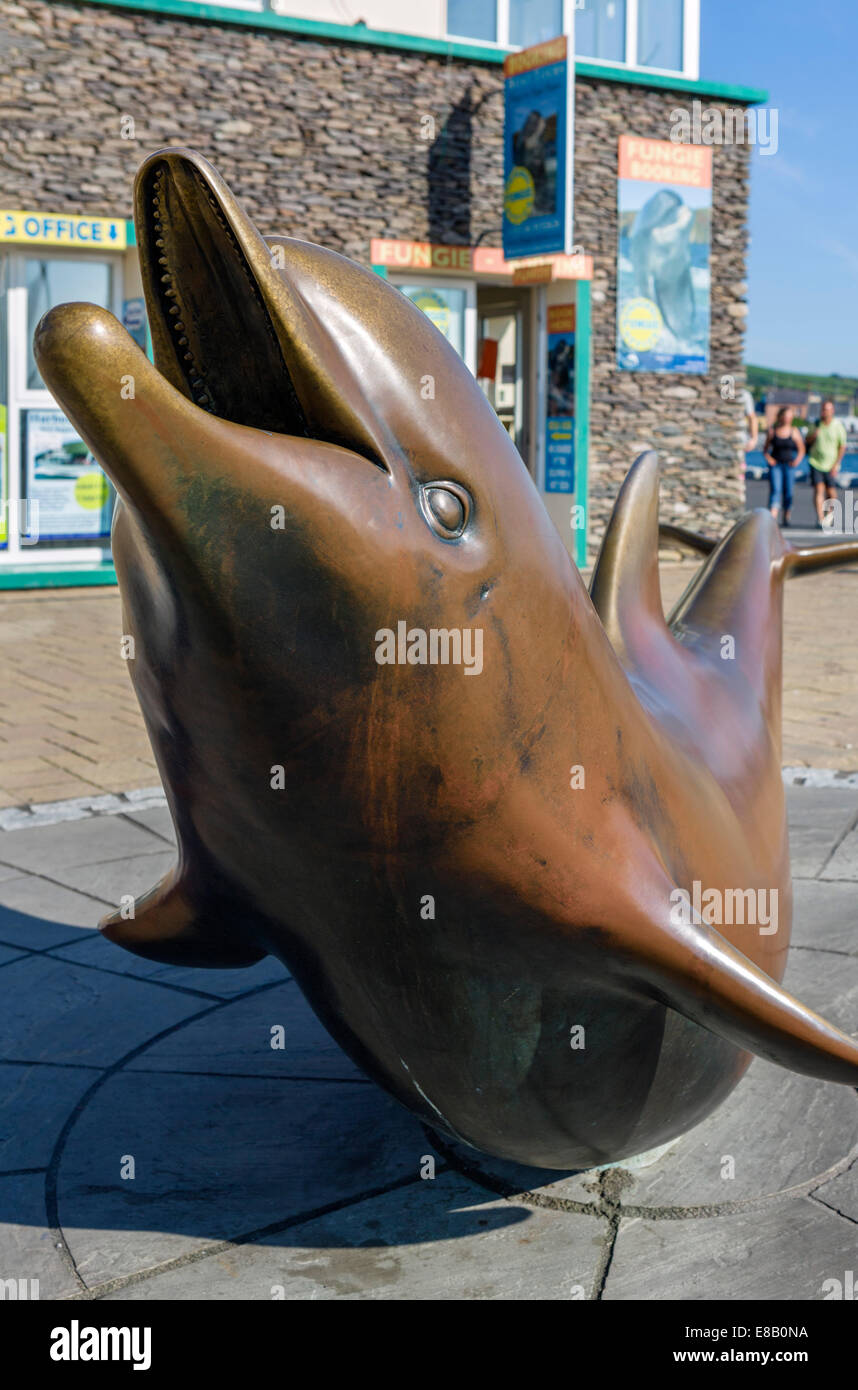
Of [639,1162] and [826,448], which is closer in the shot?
[639,1162]

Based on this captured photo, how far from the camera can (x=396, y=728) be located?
6.32ft

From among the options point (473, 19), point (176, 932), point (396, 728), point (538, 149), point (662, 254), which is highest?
point (473, 19)

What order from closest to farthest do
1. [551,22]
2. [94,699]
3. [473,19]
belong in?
[94,699], [473,19], [551,22]

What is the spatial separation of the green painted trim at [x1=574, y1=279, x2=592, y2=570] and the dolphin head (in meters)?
13.4

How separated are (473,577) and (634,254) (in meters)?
15.6

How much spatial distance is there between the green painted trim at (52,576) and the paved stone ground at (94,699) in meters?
0.34

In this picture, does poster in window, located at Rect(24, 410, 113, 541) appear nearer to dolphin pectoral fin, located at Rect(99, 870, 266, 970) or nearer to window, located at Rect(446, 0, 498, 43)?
window, located at Rect(446, 0, 498, 43)

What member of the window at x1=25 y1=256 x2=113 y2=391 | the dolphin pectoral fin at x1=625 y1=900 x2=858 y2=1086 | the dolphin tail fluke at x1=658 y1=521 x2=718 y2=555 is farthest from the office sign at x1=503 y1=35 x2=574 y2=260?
the dolphin pectoral fin at x1=625 y1=900 x2=858 y2=1086

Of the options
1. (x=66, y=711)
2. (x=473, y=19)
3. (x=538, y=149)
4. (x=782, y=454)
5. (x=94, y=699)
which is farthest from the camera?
(x=782, y=454)

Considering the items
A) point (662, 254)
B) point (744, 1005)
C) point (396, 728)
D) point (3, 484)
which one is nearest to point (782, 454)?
point (662, 254)

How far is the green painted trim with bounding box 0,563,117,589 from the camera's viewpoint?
13.5 m

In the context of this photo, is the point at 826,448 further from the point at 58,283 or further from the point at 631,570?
the point at 631,570

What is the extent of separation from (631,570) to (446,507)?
117 cm

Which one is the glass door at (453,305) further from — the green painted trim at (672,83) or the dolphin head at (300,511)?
the dolphin head at (300,511)
